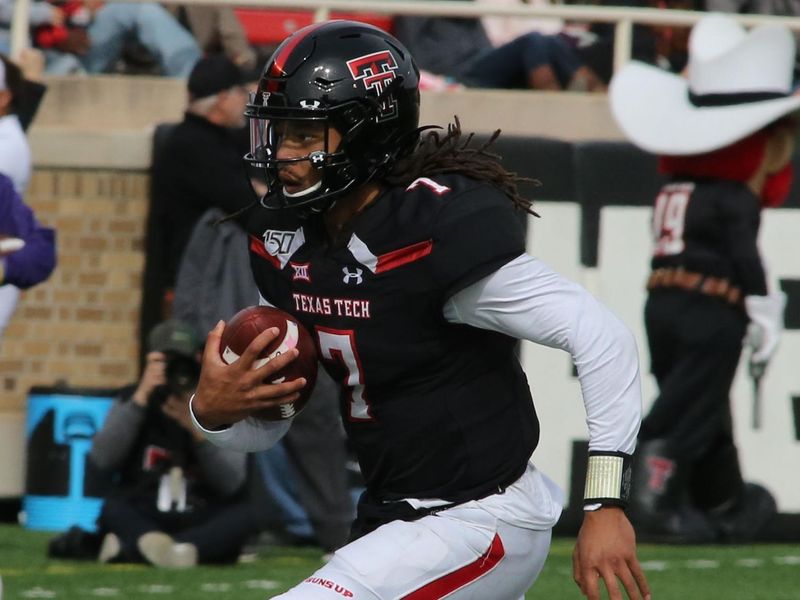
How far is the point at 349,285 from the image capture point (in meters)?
3.47

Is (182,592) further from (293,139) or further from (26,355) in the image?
(293,139)

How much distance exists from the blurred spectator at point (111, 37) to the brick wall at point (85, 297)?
1149mm

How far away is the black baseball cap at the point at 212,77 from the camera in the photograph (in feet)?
24.1

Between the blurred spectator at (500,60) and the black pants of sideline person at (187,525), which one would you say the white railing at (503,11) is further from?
the black pants of sideline person at (187,525)

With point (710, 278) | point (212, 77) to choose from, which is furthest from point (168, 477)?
point (710, 278)

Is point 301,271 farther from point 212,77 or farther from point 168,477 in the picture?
point 212,77

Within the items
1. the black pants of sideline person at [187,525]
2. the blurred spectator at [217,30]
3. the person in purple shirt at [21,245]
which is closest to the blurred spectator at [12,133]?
the person in purple shirt at [21,245]

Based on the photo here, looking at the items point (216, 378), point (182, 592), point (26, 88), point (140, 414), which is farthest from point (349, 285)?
point (26, 88)

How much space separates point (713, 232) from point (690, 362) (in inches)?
22.1

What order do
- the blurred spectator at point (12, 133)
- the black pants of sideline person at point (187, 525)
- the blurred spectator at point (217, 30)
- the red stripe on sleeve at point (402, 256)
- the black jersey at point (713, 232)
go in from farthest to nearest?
1. the blurred spectator at point (217, 30)
2. the black jersey at point (713, 232)
3. the black pants of sideline person at point (187, 525)
4. the blurred spectator at point (12, 133)
5. the red stripe on sleeve at point (402, 256)

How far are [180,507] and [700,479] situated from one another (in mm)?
2312

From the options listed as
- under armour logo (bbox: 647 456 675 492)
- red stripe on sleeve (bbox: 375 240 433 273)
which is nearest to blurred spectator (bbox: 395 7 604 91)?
under armour logo (bbox: 647 456 675 492)

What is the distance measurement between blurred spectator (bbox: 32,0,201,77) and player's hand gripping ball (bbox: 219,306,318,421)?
18.0ft

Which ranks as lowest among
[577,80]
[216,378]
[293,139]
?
[577,80]
